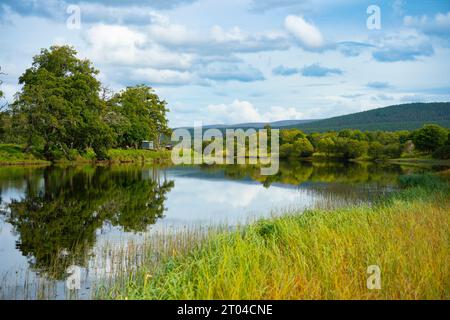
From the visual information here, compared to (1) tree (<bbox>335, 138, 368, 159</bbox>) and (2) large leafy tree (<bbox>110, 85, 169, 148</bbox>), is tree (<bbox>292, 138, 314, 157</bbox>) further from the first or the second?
(2) large leafy tree (<bbox>110, 85, 169, 148</bbox>)

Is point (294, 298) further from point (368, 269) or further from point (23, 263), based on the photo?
point (23, 263)

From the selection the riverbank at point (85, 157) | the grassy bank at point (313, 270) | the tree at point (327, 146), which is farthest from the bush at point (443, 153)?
the grassy bank at point (313, 270)

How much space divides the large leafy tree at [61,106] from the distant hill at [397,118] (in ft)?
404

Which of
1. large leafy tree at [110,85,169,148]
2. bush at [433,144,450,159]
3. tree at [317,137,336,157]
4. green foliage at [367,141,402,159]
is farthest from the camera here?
tree at [317,137,336,157]

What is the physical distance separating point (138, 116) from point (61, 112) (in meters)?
21.5

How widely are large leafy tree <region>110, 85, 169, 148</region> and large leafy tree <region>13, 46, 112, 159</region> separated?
17.7 feet

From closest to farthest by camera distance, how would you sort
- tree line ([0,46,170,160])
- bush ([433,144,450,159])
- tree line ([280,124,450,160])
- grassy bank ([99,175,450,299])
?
grassy bank ([99,175,450,299]), tree line ([0,46,170,160]), bush ([433,144,450,159]), tree line ([280,124,450,160])

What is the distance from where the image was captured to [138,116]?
70.8 m

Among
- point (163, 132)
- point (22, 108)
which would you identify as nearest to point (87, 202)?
point (22, 108)

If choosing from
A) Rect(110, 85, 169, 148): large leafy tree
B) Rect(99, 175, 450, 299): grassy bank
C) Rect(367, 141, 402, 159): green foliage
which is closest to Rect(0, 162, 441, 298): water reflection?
Rect(99, 175, 450, 299): grassy bank

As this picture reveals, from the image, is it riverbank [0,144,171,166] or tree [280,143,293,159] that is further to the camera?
tree [280,143,293,159]

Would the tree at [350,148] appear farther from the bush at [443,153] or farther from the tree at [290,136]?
the bush at [443,153]

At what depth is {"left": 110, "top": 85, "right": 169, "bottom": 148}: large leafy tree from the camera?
211ft
